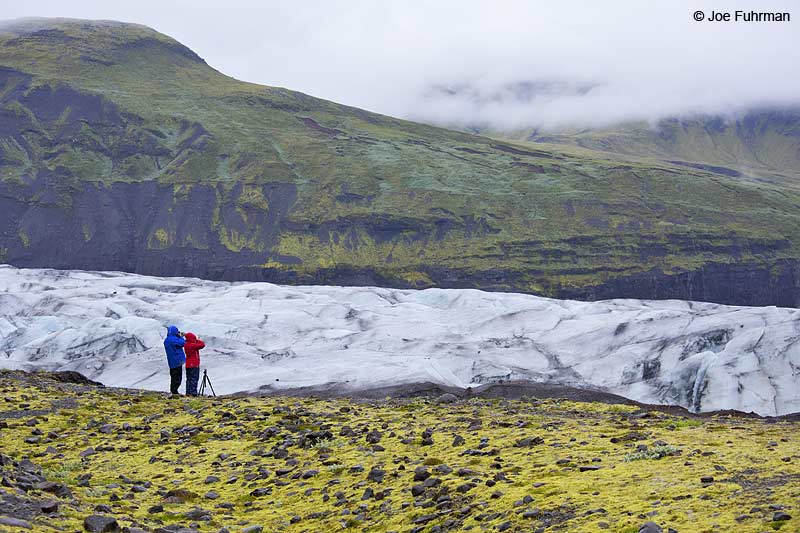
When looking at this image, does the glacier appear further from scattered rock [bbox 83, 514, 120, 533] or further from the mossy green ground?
→ scattered rock [bbox 83, 514, 120, 533]

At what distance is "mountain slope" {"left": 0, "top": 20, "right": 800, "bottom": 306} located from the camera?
145500 mm

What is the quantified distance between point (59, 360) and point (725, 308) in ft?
216

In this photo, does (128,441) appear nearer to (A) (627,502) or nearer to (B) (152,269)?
(A) (627,502)

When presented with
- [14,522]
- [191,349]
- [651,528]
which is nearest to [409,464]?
[651,528]

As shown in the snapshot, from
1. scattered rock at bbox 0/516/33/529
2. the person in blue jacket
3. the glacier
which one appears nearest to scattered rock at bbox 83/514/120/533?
scattered rock at bbox 0/516/33/529

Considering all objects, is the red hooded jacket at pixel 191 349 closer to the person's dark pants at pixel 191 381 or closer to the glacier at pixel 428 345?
the person's dark pants at pixel 191 381

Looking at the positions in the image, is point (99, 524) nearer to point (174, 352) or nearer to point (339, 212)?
point (174, 352)

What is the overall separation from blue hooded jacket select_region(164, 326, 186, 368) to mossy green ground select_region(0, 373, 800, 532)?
378cm

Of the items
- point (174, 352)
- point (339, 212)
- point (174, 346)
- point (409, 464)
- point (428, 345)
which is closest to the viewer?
point (409, 464)

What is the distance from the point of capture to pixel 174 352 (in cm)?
2875

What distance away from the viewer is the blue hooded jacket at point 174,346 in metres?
28.4

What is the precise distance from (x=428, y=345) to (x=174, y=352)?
31.3m

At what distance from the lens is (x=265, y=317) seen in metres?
66.2

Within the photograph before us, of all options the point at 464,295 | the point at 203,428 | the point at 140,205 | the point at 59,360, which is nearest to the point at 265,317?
the point at 59,360
